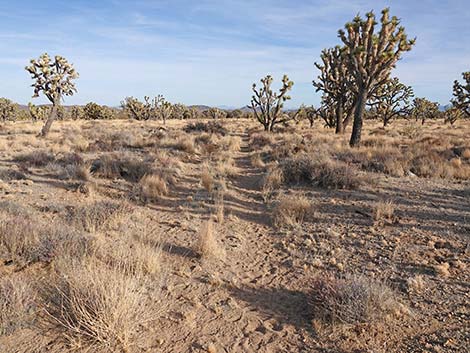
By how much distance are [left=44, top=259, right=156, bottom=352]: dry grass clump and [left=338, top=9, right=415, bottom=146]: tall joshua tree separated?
14.2m

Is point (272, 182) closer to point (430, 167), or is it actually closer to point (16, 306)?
point (430, 167)

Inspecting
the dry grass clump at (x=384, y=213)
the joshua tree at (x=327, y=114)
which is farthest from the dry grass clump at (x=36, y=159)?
the joshua tree at (x=327, y=114)

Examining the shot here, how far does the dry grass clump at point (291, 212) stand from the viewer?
264 inches

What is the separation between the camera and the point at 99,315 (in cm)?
329

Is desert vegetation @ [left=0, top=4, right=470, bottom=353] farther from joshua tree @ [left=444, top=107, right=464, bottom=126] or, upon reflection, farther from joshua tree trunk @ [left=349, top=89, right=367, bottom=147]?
joshua tree @ [left=444, top=107, right=464, bottom=126]

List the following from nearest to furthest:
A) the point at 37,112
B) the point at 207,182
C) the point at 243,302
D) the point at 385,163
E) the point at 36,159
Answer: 1. the point at 243,302
2. the point at 207,182
3. the point at 385,163
4. the point at 36,159
5. the point at 37,112

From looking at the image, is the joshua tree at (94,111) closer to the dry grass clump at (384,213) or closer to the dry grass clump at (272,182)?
the dry grass clump at (272,182)

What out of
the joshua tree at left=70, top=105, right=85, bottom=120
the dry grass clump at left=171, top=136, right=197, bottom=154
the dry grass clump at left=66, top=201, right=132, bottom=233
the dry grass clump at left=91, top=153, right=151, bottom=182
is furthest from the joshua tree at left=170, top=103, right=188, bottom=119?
the dry grass clump at left=66, top=201, right=132, bottom=233

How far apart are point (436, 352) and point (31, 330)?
397 centimetres

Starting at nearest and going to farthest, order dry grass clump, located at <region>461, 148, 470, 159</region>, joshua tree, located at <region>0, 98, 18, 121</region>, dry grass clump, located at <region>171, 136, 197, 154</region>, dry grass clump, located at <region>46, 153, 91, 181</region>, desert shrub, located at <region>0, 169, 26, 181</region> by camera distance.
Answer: desert shrub, located at <region>0, 169, 26, 181</region> < dry grass clump, located at <region>46, 153, 91, 181</region> < dry grass clump, located at <region>461, 148, 470, 159</region> < dry grass clump, located at <region>171, 136, 197, 154</region> < joshua tree, located at <region>0, 98, 18, 121</region>

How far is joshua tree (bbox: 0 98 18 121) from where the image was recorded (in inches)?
1925

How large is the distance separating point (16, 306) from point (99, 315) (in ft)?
3.19

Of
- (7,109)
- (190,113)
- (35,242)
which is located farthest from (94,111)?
(35,242)

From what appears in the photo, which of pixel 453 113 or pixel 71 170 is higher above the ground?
pixel 453 113
